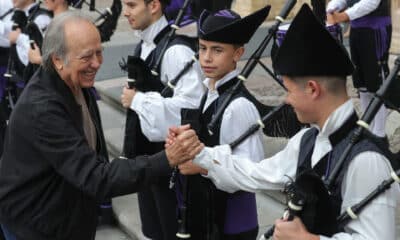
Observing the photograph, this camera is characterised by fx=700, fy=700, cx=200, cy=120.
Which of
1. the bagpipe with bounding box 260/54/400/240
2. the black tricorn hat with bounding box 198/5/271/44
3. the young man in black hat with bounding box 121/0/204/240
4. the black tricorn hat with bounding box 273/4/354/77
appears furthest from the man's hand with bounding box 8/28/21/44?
the bagpipe with bounding box 260/54/400/240

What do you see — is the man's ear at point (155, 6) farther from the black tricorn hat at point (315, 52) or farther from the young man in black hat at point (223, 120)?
the black tricorn hat at point (315, 52)

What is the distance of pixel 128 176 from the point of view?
301cm

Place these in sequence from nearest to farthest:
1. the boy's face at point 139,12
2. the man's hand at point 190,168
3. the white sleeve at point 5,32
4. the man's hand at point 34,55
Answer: the man's hand at point 190,168
the boy's face at point 139,12
the man's hand at point 34,55
the white sleeve at point 5,32

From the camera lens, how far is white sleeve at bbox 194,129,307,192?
110 inches

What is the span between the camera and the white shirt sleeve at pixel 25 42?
5734 mm

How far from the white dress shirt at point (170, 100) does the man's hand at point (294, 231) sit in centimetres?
169

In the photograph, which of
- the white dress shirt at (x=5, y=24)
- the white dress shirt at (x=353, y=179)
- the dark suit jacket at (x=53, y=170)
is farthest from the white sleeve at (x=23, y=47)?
the white dress shirt at (x=353, y=179)

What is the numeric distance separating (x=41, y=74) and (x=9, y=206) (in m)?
0.61

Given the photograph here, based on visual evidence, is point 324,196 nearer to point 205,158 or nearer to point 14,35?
point 205,158

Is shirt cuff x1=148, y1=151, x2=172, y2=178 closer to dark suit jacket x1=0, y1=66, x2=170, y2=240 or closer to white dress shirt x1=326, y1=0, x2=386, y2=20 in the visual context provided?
dark suit jacket x1=0, y1=66, x2=170, y2=240

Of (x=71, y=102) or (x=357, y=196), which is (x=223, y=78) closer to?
(x=71, y=102)

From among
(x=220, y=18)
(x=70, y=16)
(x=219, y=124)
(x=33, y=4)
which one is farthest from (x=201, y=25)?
(x=33, y=4)

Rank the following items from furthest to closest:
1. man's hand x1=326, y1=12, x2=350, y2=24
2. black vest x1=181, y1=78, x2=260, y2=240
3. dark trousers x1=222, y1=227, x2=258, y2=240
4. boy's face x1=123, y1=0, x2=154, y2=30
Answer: man's hand x1=326, y1=12, x2=350, y2=24 < boy's face x1=123, y1=0, x2=154, y2=30 < dark trousers x1=222, y1=227, x2=258, y2=240 < black vest x1=181, y1=78, x2=260, y2=240

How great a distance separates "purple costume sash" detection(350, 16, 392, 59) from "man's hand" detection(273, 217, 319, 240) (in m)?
4.04
